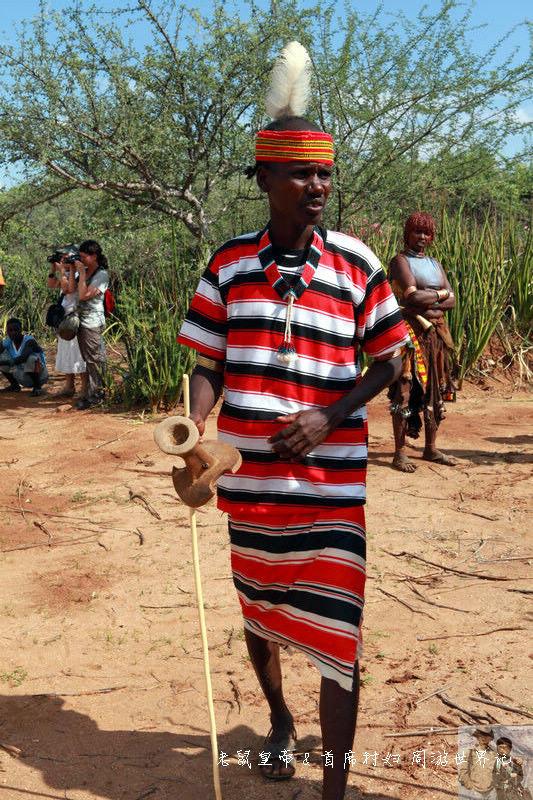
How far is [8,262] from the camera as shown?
12.4 meters

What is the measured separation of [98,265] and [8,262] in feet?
15.3

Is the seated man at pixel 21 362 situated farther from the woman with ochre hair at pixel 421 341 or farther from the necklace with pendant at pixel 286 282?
the necklace with pendant at pixel 286 282

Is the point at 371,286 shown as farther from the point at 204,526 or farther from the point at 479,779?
the point at 204,526

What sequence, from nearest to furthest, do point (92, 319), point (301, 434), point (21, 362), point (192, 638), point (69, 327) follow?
point (301, 434) < point (192, 638) < point (69, 327) < point (92, 319) < point (21, 362)

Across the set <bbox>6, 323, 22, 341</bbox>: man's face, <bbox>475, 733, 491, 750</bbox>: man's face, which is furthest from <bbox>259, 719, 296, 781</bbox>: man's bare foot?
<bbox>6, 323, 22, 341</bbox>: man's face

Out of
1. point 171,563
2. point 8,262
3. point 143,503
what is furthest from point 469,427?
point 8,262

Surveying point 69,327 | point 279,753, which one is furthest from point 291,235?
point 69,327

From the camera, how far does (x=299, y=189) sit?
2.21m

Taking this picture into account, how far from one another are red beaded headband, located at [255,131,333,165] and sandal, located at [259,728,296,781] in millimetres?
1716

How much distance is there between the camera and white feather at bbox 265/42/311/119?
2.35m

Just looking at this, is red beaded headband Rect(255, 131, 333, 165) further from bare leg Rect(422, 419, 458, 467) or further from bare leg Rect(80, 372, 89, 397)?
bare leg Rect(80, 372, 89, 397)

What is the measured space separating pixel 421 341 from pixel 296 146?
385cm

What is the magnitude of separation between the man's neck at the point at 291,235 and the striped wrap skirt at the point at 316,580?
716 millimetres

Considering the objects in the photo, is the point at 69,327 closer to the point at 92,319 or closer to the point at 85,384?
the point at 92,319
